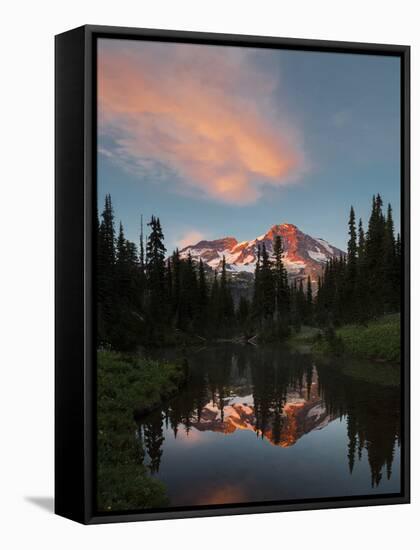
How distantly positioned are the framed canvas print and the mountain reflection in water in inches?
0.7

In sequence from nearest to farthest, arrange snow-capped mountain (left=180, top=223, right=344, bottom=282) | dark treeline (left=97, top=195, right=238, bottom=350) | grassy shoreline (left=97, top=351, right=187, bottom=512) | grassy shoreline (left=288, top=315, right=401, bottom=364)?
grassy shoreline (left=97, top=351, right=187, bottom=512), dark treeline (left=97, top=195, right=238, bottom=350), snow-capped mountain (left=180, top=223, right=344, bottom=282), grassy shoreline (left=288, top=315, right=401, bottom=364)

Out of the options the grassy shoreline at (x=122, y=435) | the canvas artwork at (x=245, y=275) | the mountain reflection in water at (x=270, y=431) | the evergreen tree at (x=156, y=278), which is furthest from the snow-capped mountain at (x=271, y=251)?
the grassy shoreline at (x=122, y=435)

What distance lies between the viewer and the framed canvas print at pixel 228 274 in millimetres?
10195

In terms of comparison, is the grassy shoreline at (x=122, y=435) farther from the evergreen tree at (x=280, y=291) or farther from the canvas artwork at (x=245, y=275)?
the evergreen tree at (x=280, y=291)

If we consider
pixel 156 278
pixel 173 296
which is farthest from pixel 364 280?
pixel 156 278

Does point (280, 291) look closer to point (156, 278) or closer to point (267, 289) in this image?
point (267, 289)

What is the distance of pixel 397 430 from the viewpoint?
36.9ft

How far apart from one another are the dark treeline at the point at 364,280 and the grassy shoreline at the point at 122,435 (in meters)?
2.10

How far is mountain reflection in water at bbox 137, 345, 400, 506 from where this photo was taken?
34.4ft

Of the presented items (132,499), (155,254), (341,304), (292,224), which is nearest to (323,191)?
(292,224)

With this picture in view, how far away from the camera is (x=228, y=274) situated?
1088 cm

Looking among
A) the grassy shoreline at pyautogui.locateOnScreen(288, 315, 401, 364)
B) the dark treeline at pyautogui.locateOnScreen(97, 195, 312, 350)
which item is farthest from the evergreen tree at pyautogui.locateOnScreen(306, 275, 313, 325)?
the grassy shoreline at pyautogui.locateOnScreen(288, 315, 401, 364)

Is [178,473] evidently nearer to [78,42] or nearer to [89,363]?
[89,363]

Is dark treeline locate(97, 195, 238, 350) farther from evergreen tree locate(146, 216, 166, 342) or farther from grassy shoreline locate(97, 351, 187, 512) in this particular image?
grassy shoreline locate(97, 351, 187, 512)
